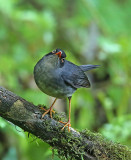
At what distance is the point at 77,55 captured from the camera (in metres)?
7.94

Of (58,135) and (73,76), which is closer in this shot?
(58,135)

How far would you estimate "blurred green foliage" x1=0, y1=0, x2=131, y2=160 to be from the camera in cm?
507

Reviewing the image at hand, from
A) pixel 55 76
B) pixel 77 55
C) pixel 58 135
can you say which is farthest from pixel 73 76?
pixel 77 55

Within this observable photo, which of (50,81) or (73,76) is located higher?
(73,76)

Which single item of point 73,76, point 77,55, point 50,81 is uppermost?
point 77,55

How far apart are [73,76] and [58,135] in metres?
0.98

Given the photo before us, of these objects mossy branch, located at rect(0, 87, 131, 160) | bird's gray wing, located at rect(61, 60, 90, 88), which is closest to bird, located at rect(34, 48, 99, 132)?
bird's gray wing, located at rect(61, 60, 90, 88)

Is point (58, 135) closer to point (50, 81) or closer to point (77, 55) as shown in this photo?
point (50, 81)

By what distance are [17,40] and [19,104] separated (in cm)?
422

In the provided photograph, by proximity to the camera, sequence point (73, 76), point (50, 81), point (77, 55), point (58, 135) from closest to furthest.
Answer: point (58, 135), point (50, 81), point (73, 76), point (77, 55)

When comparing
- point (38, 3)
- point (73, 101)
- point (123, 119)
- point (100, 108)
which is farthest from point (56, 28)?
point (123, 119)

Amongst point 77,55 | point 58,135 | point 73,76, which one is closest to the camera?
point 58,135

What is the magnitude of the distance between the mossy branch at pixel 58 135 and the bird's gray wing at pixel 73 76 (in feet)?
2.06

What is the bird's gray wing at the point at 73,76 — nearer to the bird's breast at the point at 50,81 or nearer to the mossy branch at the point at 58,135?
the bird's breast at the point at 50,81
